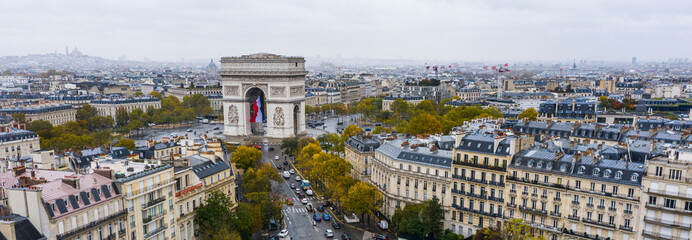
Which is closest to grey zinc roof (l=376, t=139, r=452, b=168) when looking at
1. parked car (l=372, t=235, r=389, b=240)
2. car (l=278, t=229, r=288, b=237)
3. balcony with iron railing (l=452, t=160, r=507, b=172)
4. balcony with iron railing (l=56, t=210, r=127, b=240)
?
balcony with iron railing (l=452, t=160, r=507, b=172)

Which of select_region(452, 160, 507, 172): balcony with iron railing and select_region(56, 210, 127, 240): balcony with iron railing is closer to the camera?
select_region(56, 210, 127, 240): balcony with iron railing

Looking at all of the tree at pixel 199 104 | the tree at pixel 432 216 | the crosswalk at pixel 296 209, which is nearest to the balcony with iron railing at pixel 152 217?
the crosswalk at pixel 296 209

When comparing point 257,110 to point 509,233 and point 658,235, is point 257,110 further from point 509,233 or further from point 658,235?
point 658,235

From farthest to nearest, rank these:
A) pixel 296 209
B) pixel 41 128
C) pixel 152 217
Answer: pixel 41 128 < pixel 296 209 < pixel 152 217

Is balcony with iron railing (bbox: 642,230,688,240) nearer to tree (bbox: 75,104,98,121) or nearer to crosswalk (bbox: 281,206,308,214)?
crosswalk (bbox: 281,206,308,214)

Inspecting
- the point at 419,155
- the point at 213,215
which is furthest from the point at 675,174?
the point at 213,215

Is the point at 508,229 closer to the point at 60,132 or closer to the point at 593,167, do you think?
the point at 593,167

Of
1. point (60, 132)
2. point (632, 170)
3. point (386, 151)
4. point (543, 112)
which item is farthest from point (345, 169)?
point (60, 132)
